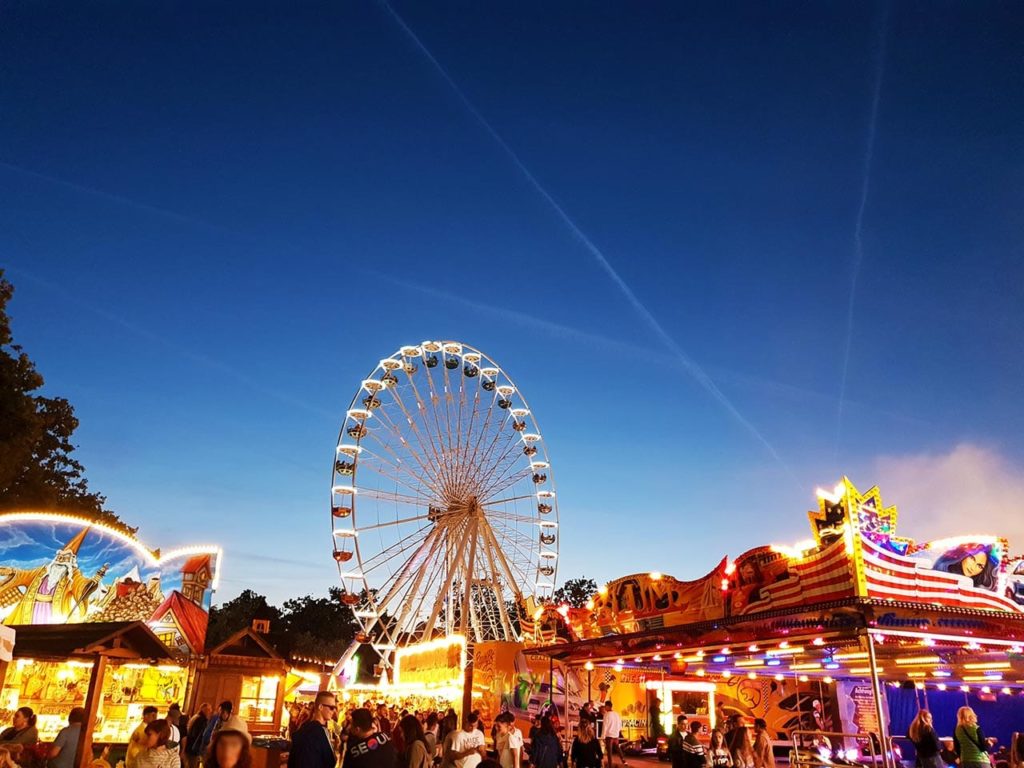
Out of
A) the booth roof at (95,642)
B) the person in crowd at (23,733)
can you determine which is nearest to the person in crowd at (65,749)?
the person in crowd at (23,733)

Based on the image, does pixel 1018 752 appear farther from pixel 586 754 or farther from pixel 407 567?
pixel 407 567

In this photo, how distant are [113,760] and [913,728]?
55.6 feet

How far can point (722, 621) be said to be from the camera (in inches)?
535

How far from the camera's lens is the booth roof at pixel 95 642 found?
1416 centimetres

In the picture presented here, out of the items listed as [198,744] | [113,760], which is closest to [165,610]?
[113,760]

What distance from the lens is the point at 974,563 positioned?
→ 12.0 meters

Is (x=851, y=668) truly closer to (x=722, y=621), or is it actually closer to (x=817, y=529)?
(x=722, y=621)

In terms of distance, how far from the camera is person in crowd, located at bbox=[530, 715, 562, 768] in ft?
31.6

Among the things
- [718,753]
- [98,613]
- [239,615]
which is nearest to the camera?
[718,753]

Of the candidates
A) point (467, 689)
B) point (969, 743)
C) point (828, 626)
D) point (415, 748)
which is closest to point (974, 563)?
point (828, 626)

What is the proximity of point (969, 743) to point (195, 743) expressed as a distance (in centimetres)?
1099

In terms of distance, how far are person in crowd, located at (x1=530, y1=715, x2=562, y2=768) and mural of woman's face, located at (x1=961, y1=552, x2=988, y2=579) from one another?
281 inches

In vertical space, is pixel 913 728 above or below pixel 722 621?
below

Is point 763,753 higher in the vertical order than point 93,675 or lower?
lower
